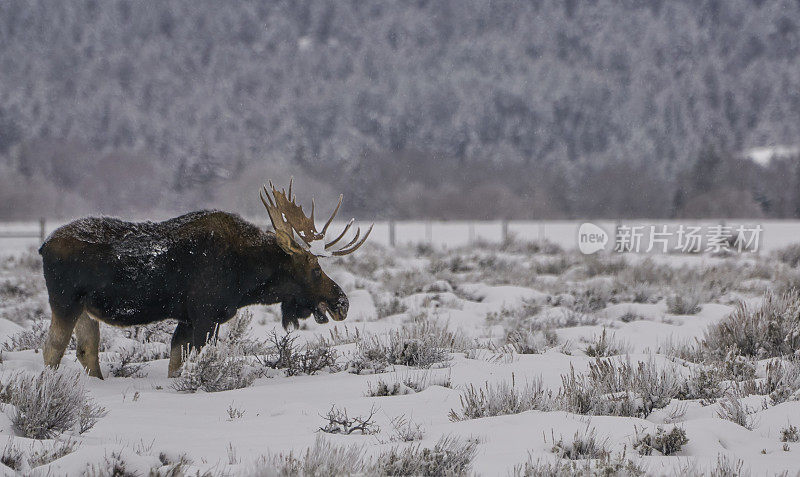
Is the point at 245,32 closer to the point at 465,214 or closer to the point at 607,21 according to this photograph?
the point at 607,21

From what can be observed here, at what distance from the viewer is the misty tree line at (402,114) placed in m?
65.8

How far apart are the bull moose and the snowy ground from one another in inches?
17.7

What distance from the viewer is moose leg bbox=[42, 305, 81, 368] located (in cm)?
532

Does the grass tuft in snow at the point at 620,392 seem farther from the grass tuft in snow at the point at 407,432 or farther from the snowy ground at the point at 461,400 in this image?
the grass tuft in snow at the point at 407,432

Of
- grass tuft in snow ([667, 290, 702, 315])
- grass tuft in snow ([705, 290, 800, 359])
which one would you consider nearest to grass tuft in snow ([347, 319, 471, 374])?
grass tuft in snow ([705, 290, 800, 359])

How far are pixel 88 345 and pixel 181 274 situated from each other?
86cm

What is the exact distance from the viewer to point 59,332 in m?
5.32

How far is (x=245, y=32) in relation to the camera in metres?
167

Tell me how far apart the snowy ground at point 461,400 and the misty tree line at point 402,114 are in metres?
39.6

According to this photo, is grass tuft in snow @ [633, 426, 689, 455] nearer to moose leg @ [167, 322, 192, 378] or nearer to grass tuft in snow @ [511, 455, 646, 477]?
grass tuft in snow @ [511, 455, 646, 477]

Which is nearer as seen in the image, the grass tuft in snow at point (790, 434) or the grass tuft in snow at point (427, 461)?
the grass tuft in snow at point (427, 461)

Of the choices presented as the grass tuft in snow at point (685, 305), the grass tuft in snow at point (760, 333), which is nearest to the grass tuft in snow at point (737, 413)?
the grass tuft in snow at point (760, 333)

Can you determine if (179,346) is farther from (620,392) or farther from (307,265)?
(620,392)

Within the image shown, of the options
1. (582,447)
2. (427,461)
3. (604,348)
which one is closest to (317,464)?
(427,461)
